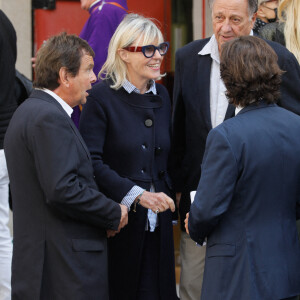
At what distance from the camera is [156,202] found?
390 centimetres

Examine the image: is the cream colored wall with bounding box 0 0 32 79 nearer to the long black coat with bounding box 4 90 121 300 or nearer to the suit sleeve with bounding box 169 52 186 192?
the suit sleeve with bounding box 169 52 186 192

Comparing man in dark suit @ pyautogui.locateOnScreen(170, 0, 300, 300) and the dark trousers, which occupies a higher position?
man in dark suit @ pyautogui.locateOnScreen(170, 0, 300, 300)

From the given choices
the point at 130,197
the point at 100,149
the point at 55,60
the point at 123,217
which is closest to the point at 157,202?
the point at 130,197

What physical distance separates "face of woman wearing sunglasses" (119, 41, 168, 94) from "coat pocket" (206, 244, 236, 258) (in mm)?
1256

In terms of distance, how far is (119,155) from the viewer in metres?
4.03

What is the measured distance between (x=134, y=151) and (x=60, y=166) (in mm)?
772

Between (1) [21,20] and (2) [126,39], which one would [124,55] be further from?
(1) [21,20]

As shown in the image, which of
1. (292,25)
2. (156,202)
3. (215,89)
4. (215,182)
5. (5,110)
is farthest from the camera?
(5,110)

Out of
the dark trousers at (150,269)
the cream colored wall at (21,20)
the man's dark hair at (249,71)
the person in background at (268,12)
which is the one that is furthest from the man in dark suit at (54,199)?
the cream colored wall at (21,20)

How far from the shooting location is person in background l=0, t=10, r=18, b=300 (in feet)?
14.9

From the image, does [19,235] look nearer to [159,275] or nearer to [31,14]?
[159,275]

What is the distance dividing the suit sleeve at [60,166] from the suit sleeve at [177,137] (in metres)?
1.00

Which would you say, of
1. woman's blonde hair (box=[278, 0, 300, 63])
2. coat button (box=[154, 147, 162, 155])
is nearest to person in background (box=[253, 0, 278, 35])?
woman's blonde hair (box=[278, 0, 300, 63])

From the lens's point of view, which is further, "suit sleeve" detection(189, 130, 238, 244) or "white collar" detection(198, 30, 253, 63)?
"white collar" detection(198, 30, 253, 63)
